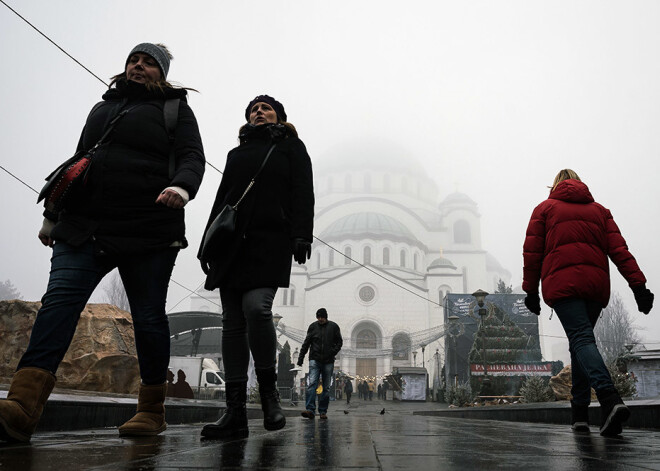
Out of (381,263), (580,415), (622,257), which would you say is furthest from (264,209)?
(381,263)

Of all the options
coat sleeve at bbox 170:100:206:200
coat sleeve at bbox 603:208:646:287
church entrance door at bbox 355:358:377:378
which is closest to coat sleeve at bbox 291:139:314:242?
coat sleeve at bbox 170:100:206:200

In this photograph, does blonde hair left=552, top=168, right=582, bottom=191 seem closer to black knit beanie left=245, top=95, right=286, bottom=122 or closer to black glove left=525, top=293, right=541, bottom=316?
black glove left=525, top=293, right=541, bottom=316

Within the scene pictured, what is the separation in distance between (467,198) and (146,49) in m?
58.4

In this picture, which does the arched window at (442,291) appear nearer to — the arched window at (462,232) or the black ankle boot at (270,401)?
the arched window at (462,232)

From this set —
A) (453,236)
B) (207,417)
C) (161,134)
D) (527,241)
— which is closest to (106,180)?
(161,134)

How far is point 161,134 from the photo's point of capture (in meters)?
2.61

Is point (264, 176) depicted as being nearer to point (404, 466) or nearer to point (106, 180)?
point (106, 180)

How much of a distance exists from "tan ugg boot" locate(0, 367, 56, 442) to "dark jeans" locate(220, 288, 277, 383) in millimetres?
921

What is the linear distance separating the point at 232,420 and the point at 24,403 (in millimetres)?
936

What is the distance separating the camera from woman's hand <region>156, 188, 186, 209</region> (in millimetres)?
2330

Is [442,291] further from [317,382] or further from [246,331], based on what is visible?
[246,331]

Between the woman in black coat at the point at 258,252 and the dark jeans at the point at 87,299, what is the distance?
37 cm

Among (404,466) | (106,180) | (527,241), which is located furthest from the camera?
(527,241)

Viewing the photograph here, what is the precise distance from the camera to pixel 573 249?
11.5 feet
